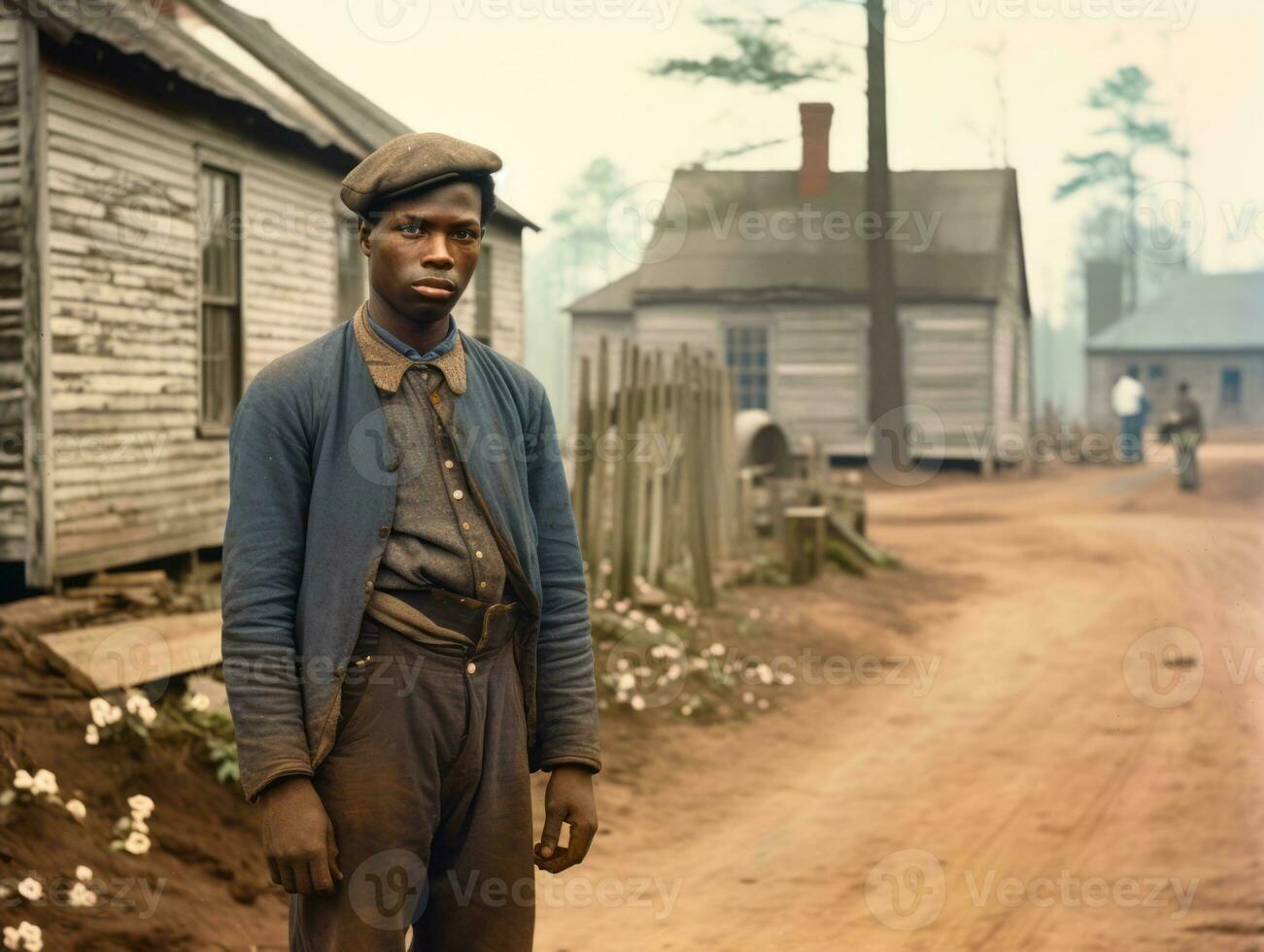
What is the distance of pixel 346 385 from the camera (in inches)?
111

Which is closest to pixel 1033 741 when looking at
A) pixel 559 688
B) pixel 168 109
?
pixel 559 688

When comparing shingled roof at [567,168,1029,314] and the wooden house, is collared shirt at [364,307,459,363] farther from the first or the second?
shingled roof at [567,168,1029,314]

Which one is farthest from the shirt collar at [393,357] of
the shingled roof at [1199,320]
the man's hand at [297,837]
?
the shingled roof at [1199,320]

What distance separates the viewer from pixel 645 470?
1036 centimetres

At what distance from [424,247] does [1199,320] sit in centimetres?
4114

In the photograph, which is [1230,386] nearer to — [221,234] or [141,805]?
[221,234]

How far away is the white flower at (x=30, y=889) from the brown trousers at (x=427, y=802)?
204 cm

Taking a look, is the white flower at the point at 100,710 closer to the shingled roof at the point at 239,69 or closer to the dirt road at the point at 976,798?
the dirt road at the point at 976,798

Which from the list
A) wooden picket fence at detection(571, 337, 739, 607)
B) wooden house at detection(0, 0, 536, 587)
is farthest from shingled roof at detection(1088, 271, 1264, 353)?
wooden house at detection(0, 0, 536, 587)

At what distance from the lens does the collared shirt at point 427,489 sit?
110 inches

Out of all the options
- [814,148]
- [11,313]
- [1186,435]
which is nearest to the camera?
[11,313]

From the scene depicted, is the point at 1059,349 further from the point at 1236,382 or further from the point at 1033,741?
the point at 1033,741

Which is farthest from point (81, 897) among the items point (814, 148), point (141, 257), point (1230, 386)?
point (1230, 386)

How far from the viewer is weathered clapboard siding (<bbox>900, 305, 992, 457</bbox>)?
24656 millimetres
